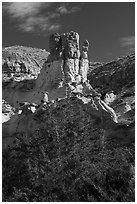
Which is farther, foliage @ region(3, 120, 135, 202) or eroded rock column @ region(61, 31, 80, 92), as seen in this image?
eroded rock column @ region(61, 31, 80, 92)

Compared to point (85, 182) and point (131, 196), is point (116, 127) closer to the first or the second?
point (85, 182)

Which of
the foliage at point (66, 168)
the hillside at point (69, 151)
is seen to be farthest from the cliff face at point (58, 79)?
the foliage at point (66, 168)

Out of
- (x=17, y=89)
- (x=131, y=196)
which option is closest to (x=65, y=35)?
(x=17, y=89)

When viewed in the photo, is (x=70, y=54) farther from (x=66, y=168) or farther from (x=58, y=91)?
(x=66, y=168)

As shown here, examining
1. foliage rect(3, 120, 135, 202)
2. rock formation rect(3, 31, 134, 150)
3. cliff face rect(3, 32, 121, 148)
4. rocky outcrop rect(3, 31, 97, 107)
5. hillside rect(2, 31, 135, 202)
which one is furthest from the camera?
rocky outcrop rect(3, 31, 97, 107)

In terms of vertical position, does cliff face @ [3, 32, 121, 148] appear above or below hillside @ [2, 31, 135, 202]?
above

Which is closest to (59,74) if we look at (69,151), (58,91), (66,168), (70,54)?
(58,91)

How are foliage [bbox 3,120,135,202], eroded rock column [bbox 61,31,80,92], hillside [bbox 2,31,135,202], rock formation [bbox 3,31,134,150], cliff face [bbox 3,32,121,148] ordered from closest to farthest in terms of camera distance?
foliage [bbox 3,120,135,202]
hillside [bbox 2,31,135,202]
rock formation [bbox 3,31,134,150]
cliff face [bbox 3,32,121,148]
eroded rock column [bbox 61,31,80,92]

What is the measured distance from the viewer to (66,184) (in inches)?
770

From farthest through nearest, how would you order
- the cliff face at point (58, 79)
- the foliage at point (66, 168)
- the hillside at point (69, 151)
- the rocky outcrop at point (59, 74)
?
the rocky outcrop at point (59, 74) < the cliff face at point (58, 79) < the hillside at point (69, 151) < the foliage at point (66, 168)

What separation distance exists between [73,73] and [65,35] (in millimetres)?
4709

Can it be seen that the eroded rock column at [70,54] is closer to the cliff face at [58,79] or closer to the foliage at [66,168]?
the cliff face at [58,79]

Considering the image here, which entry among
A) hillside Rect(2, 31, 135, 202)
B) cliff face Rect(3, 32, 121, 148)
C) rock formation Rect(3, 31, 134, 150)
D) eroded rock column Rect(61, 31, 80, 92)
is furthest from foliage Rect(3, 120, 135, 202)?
eroded rock column Rect(61, 31, 80, 92)

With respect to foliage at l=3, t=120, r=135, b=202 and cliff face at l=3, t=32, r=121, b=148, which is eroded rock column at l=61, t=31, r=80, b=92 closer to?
cliff face at l=3, t=32, r=121, b=148
